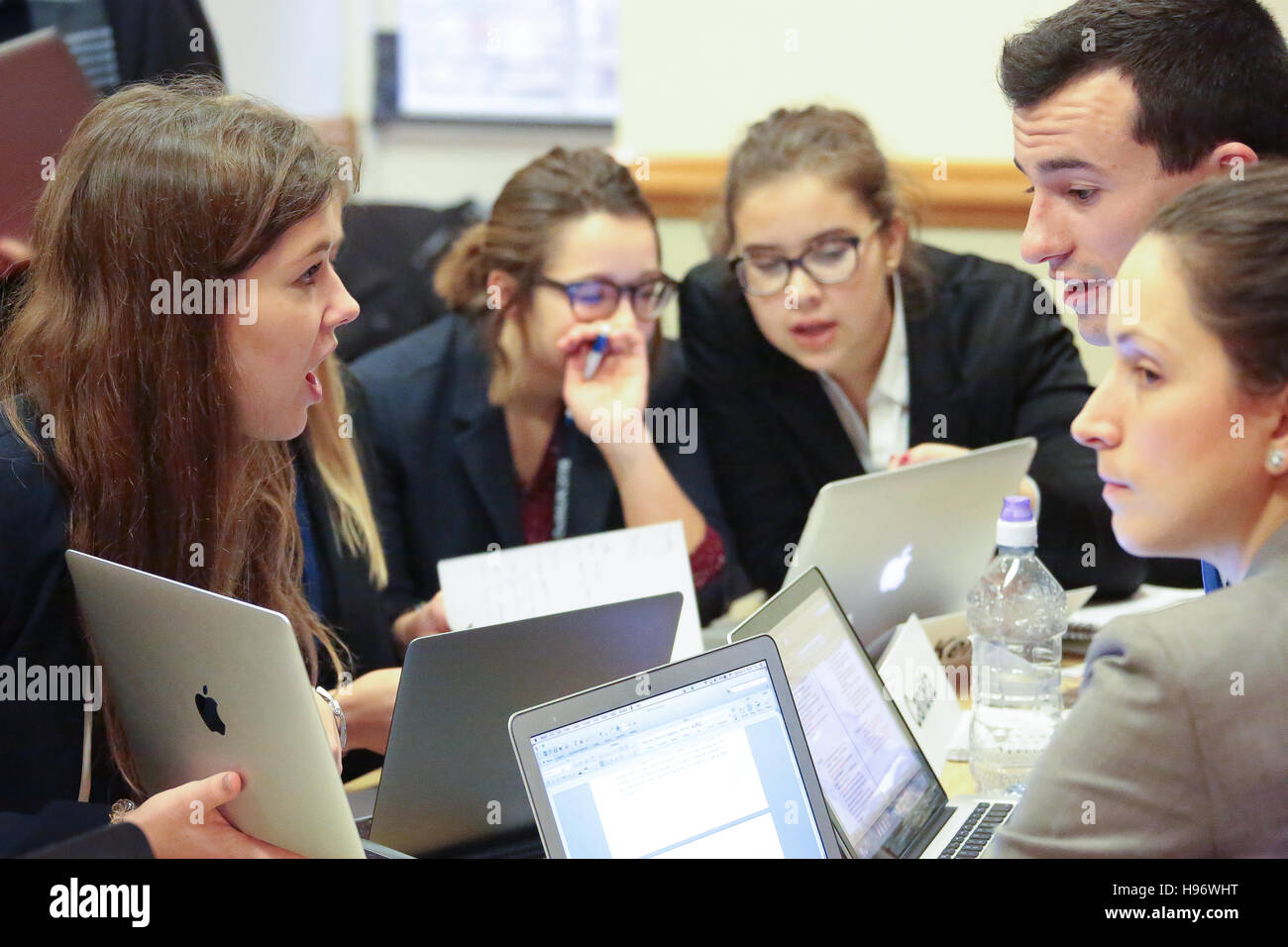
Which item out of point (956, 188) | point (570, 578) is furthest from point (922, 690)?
point (956, 188)

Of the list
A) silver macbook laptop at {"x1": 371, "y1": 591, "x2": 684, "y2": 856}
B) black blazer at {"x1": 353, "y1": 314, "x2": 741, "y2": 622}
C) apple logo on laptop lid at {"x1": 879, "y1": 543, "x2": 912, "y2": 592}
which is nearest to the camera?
silver macbook laptop at {"x1": 371, "y1": 591, "x2": 684, "y2": 856}

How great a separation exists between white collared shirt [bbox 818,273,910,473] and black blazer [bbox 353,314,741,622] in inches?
12.9

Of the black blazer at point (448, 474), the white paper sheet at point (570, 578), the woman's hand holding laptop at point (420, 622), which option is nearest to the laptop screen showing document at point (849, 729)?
the white paper sheet at point (570, 578)

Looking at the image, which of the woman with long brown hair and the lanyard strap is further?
the lanyard strap

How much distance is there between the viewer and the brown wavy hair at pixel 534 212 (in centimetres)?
198

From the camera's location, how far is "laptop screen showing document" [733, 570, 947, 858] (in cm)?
112

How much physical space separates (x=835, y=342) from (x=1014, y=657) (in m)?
0.65

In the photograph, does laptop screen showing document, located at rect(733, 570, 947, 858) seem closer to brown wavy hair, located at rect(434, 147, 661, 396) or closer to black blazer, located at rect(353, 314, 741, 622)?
black blazer, located at rect(353, 314, 741, 622)

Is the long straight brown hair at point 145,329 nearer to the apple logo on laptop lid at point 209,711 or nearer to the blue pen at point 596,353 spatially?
the apple logo on laptop lid at point 209,711

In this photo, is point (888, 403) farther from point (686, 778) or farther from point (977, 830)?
point (686, 778)

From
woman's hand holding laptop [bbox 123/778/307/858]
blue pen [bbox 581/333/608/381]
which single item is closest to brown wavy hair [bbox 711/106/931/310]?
blue pen [bbox 581/333/608/381]

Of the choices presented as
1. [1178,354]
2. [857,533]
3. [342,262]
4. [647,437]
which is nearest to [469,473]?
[647,437]

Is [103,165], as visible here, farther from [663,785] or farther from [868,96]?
[868,96]

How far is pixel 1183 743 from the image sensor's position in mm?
798
